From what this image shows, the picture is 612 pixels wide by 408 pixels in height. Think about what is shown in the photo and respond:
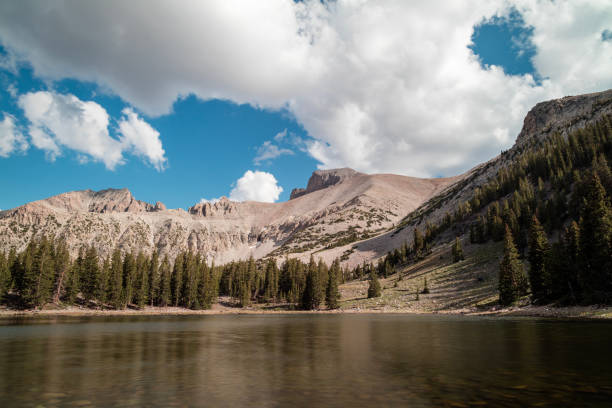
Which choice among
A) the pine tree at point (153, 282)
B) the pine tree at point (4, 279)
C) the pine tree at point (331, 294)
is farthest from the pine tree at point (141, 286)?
the pine tree at point (331, 294)

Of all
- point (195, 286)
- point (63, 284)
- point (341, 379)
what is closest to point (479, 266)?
point (195, 286)

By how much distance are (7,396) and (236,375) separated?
9148 mm

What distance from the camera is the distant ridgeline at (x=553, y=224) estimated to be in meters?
52.2

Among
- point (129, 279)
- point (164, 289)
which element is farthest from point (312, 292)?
point (129, 279)

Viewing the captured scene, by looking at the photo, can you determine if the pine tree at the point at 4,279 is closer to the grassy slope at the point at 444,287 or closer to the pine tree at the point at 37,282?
the pine tree at the point at 37,282

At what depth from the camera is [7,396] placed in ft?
43.8

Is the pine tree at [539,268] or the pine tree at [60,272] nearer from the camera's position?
the pine tree at [539,268]

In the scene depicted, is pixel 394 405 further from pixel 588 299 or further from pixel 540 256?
pixel 540 256

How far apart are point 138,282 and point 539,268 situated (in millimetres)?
103201

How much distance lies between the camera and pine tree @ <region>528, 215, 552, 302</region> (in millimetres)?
59134

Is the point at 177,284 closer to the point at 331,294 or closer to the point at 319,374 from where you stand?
the point at 331,294

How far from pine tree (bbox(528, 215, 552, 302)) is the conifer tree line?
197ft

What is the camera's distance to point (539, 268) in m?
61.2

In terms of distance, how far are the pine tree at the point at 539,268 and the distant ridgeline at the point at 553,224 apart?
158 mm
